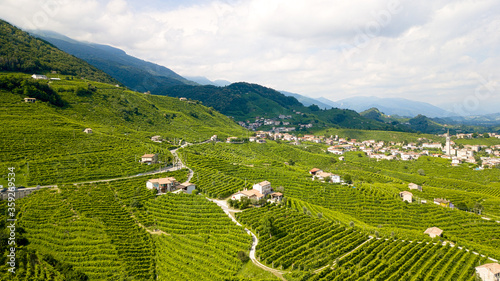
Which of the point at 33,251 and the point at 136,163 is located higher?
the point at 136,163

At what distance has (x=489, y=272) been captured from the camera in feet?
84.0

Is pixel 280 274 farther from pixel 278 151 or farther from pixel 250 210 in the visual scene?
pixel 278 151

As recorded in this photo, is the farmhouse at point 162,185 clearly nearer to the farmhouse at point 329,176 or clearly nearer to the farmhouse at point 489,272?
the farmhouse at point 329,176

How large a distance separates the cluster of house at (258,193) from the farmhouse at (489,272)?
23279 millimetres

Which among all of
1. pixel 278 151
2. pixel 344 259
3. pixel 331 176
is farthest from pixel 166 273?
pixel 278 151

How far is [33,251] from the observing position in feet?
78.3

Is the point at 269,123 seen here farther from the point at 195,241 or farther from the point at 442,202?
the point at 195,241

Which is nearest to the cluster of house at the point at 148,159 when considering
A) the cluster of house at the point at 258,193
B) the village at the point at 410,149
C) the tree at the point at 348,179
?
the cluster of house at the point at 258,193

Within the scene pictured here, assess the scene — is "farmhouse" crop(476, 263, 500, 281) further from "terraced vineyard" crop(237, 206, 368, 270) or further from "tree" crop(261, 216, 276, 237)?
"tree" crop(261, 216, 276, 237)

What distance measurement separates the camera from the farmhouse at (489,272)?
2530cm

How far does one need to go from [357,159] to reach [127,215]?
80.8 metres

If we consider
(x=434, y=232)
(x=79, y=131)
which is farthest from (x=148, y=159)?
(x=434, y=232)

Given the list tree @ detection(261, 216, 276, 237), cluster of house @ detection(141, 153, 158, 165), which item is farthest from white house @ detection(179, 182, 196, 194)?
tree @ detection(261, 216, 276, 237)

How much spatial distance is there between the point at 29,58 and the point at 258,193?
9598 centimetres
